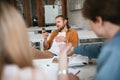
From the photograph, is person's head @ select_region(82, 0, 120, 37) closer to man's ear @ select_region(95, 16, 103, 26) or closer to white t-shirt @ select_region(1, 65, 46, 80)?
man's ear @ select_region(95, 16, 103, 26)

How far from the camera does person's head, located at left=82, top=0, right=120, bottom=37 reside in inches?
37.5

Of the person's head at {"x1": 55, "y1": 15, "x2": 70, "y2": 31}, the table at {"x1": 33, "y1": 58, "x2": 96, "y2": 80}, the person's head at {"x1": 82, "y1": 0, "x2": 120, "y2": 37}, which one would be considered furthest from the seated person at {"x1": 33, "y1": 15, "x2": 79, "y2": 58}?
the person's head at {"x1": 82, "y1": 0, "x2": 120, "y2": 37}

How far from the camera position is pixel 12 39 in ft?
2.61

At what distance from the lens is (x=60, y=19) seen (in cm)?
340

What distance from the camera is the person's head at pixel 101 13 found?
953mm

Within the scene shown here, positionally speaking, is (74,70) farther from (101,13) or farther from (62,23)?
(62,23)

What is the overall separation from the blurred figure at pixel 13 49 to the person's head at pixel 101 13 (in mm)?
363

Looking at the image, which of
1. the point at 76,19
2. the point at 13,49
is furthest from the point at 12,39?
the point at 76,19

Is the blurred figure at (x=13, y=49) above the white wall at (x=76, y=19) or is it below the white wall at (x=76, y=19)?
above

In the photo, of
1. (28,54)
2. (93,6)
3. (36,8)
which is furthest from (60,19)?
(36,8)

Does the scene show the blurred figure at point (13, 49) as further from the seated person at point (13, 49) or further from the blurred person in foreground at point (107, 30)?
the blurred person in foreground at point (107, 30)

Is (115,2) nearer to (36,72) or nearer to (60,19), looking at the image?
(36,72)

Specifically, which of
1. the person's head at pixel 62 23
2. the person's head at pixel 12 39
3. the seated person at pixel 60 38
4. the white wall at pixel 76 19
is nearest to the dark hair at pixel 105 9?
the person's head at pixel 12 39

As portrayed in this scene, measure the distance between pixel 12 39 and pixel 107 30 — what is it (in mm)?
460
